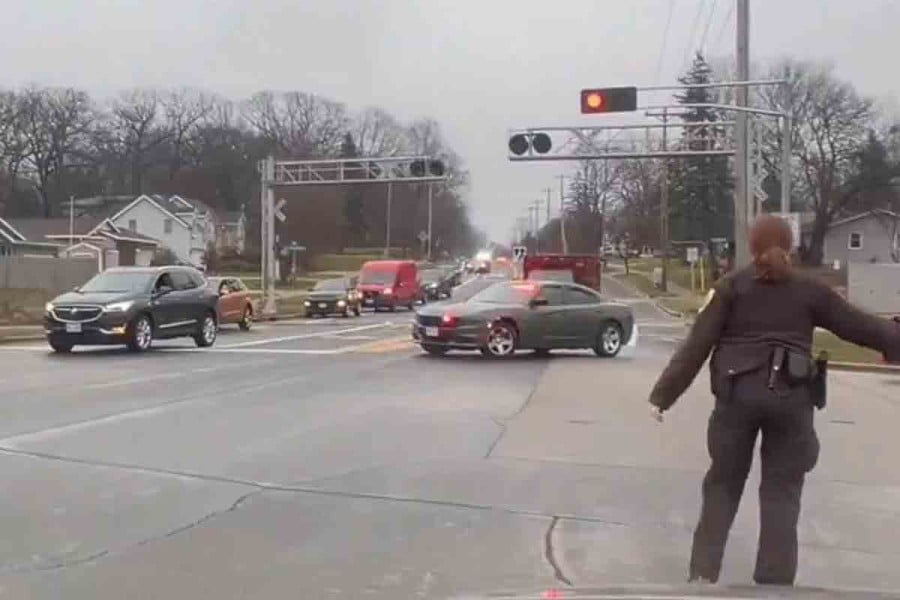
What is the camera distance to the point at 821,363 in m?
5.34

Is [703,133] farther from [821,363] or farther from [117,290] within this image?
[821,363]

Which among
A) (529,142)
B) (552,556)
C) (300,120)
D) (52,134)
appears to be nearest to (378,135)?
(300,120)

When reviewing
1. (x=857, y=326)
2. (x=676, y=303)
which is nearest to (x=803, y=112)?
(x=676, y=303)

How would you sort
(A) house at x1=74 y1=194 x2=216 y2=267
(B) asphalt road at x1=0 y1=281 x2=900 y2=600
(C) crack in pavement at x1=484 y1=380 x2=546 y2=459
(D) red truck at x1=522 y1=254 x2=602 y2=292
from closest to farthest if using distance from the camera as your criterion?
(B) asphalt road at x1=0 y1=281 x2=900 y2=600, (C) crack in pavement at x1=484 y1=380 x2=546 y2=459, (D) red truck at x1=522 y1=254 x2=602 y2=292, (A) house at x1=74 y1=194 x2=216 y2=267

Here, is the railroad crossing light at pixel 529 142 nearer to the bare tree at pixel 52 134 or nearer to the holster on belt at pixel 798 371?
the holster on belt at pixel 798 371

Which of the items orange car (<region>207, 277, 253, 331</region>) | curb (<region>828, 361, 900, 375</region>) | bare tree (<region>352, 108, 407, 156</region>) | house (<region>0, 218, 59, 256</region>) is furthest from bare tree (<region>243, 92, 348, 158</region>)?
curb (<region>828, 361, 900, 375</region>)

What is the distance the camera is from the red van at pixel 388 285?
5322cm

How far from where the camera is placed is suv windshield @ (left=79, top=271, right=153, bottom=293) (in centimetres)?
2286

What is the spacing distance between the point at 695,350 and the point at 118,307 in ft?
59.1

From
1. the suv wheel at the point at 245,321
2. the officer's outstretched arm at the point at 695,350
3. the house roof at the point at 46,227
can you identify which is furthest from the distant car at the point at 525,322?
the house roof at the point at 46,227

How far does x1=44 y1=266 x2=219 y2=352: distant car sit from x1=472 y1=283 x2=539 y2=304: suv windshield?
5950mm

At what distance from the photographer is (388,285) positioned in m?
53.4

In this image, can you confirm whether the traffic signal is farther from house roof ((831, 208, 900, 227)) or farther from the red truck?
house roof ((831, 208, 900, 227))

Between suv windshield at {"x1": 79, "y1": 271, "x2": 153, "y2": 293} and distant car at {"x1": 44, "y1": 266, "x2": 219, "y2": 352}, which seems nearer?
distant car at {"x1": 44, "y1": 266, "x2": 219, "y2": 352}
